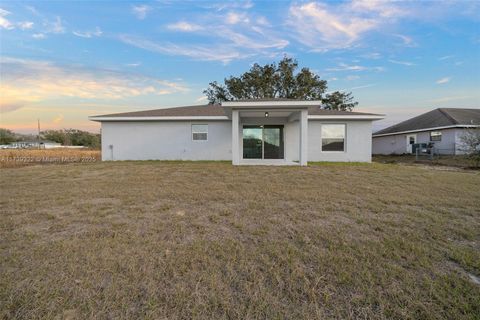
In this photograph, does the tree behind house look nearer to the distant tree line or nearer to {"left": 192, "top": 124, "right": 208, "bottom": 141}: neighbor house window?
{"left": 192, "top": 124, "right": 208, "bottom": 141}: neighbor house window

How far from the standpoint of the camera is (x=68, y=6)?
958 cm

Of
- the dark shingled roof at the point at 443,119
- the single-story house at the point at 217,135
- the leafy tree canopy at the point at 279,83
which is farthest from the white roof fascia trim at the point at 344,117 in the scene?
the leafy tree canopy at the point at 279,83

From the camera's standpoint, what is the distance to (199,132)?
525 inches

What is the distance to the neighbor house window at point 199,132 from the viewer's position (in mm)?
13305

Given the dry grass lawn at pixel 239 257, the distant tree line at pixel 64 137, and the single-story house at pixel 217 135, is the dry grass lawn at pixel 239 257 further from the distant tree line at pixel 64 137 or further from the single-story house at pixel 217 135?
the distant tree line at pixel 64 137

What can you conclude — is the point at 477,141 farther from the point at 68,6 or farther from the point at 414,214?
the point at 68,6

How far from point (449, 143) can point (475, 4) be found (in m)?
12.8

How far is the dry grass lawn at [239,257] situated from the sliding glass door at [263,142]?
28.0ft

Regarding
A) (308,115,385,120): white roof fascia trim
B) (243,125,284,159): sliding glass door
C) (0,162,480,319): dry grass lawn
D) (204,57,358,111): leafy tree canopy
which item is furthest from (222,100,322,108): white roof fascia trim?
(204,57,358,111): leafy tree canopy

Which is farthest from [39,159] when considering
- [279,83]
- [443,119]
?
[443,119]

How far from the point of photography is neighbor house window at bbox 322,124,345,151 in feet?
43.6

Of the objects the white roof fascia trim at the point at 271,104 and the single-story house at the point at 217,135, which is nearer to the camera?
the white roof fascia trim at the point at 271,104

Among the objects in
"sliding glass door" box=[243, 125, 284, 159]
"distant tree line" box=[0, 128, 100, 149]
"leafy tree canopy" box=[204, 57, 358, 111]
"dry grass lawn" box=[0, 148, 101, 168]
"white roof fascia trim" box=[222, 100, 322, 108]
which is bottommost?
"dry grass lawn" box=[0, 148, 101, 168]

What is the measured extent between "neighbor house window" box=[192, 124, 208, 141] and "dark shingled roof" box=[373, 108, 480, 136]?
19.3 meters
